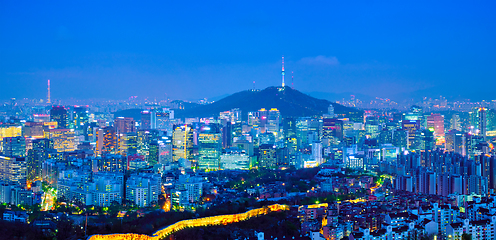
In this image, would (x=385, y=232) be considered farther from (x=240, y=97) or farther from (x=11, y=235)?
(x=240, y=97)

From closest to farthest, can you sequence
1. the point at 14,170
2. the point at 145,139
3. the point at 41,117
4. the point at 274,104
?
1. the point at 14,170
2. the point at 145,139
3. the point at 41,117
4. the point at 274,104

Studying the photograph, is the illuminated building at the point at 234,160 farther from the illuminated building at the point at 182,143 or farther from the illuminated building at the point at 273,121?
the illuminated building at the point at 273,121

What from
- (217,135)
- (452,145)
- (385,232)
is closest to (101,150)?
(217,135)

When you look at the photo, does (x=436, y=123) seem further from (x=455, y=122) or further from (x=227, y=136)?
(x=227, y=136)

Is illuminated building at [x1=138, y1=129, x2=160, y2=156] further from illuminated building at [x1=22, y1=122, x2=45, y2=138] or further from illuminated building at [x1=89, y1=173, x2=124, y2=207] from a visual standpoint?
illuminated building at [x1=89, y1=173, x2=124, y2=207]

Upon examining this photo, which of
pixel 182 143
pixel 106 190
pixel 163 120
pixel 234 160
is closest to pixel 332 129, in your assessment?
pixel 182 143

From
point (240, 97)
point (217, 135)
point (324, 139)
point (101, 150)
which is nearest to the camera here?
point (217, 135)
